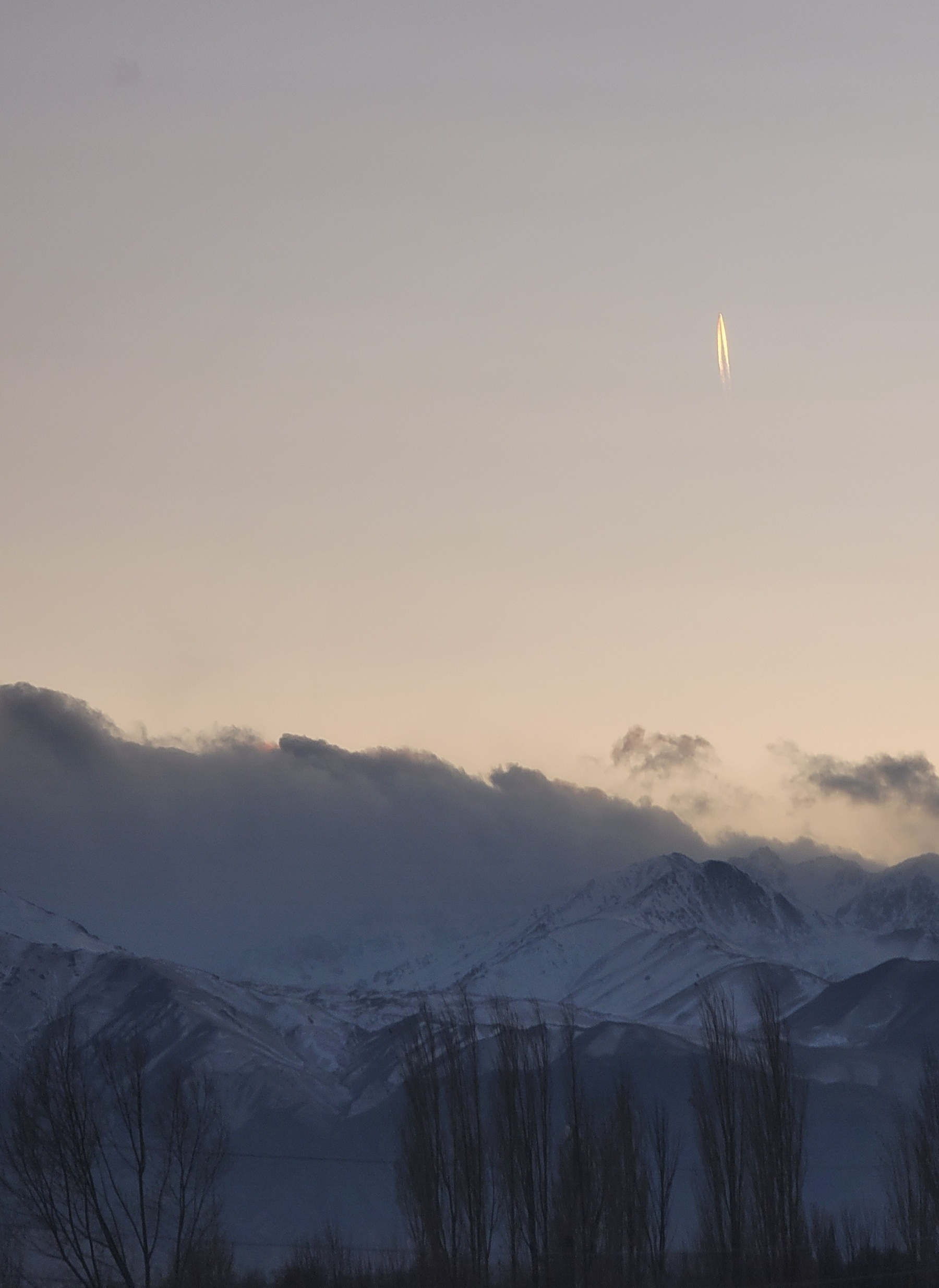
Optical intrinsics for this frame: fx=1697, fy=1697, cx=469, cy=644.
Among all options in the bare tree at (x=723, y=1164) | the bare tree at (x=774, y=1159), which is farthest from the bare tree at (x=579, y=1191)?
the bare tree at (x=774, y=1159)

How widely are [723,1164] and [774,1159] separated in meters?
4.20

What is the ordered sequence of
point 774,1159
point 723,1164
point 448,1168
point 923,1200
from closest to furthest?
point 774,1159
point 448,1168
point 923,1200
point 723,1164

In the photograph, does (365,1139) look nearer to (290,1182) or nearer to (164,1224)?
(290,1182)

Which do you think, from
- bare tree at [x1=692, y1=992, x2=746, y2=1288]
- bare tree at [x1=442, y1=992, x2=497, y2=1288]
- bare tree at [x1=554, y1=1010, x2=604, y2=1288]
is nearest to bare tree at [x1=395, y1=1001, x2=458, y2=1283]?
bare tree at [x1=442, y1=992, x2=497, y2=1288]

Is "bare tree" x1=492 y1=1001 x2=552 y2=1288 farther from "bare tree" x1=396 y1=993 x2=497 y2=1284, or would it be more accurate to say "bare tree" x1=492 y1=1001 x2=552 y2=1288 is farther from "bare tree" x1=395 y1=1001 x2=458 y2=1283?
"bare tree" x1=395 y1=1001 x2=458 y2=1283

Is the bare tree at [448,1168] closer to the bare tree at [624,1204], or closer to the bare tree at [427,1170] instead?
the bare tree at [427,1170]

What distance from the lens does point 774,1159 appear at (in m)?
60.1

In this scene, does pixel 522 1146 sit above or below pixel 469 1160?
above

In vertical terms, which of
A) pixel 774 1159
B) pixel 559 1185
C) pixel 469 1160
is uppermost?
pixel 469 1160

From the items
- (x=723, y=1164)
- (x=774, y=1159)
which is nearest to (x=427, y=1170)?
(x=723, y=1164)

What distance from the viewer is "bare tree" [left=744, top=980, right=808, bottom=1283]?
5728cm

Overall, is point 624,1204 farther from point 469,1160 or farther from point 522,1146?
point 469,1160

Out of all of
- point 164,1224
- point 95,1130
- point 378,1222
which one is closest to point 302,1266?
point 95,1130

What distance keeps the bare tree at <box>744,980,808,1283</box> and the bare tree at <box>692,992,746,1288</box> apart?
2.07 feet
